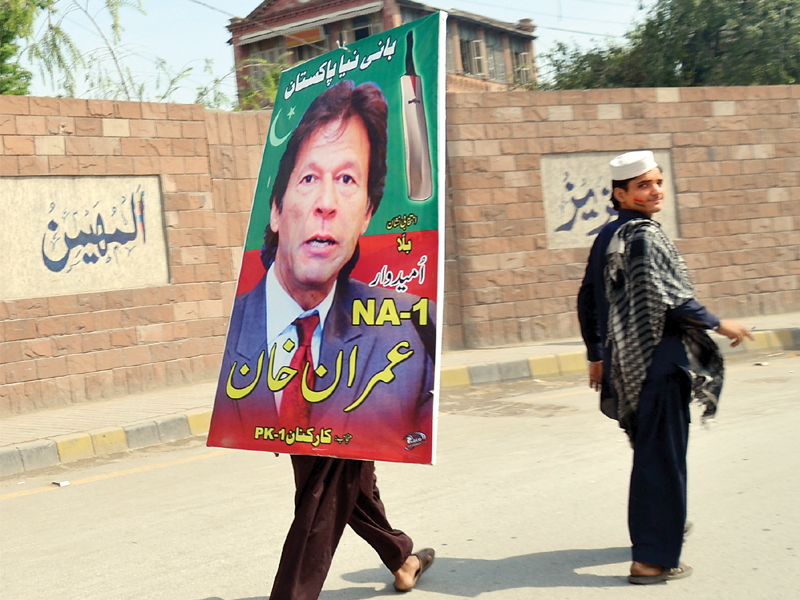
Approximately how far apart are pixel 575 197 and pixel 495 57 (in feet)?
79.2

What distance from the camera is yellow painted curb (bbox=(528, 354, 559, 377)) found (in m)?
9.38

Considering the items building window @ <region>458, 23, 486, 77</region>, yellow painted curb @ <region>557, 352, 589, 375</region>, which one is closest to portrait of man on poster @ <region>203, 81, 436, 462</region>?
yellow painted curb @ <region>557, 352, 589, 375</region>

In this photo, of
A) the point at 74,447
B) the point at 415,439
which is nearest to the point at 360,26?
the point at 74,447

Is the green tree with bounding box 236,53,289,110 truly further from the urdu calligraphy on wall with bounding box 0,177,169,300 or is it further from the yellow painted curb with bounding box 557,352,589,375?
the yellow painted curb with bounding box 557,352,589,375

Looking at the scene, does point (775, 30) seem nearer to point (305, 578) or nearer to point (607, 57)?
point (607, 57)

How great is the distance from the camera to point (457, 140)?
10.5 meters

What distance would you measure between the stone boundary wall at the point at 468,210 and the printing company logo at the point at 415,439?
256 inches

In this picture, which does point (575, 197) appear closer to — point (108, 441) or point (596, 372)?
point (108, 441)

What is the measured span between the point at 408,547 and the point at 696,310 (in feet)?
4.23

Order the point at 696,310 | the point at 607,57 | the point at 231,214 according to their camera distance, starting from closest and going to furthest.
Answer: the point at 696,310 < the point at 231,214 < the point at 607,57

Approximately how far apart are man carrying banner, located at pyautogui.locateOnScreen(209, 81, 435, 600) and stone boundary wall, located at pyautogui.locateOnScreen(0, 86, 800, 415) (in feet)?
19.2

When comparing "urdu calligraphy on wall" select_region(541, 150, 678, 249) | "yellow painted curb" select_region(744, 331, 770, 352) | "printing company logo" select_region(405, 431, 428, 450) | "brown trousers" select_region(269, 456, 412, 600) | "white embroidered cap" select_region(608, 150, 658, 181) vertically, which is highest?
"urdu calligraphy on wall" select_region(541, 150, 678, 249)

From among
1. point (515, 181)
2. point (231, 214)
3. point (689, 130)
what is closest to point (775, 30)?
point (689, 130)

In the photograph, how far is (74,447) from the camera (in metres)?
6.74
